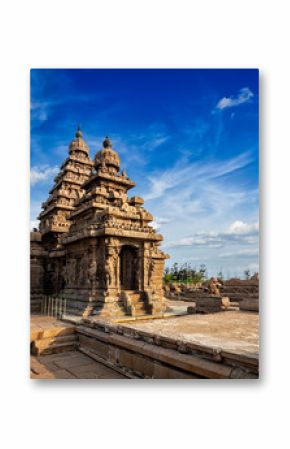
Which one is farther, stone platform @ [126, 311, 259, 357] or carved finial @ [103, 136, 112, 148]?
carved finial @ [103, 136, 112, 148]

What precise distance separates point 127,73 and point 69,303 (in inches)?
290

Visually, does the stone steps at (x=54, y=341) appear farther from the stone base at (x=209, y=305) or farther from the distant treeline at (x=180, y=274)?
the distant treeline at (x=180, y=274)

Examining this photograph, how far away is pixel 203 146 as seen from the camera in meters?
4.90

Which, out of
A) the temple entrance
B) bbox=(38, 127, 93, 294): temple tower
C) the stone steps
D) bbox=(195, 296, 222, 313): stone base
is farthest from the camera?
bbox=(38, 127, 93, 294): temple tower

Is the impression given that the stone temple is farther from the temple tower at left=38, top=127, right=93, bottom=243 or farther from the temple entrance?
the temple tower at left=38, top=127, right=93, bottom=243

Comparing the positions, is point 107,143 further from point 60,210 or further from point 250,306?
point 250,306

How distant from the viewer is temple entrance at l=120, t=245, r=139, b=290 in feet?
30.3

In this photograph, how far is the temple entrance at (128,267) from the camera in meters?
9.23

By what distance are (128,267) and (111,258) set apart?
133 cm

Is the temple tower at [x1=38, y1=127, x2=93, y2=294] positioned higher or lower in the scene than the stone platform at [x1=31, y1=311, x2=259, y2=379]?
higher

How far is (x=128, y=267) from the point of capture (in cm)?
940

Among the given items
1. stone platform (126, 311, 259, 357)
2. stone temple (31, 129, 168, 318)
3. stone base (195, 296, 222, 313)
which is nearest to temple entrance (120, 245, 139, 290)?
stone temple (31, 129, 168, 318)

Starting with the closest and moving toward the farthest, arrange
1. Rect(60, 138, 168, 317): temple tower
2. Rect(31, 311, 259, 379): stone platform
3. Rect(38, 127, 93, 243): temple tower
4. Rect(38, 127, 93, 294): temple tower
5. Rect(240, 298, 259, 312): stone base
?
Rect(31, 311, 259, 379): stone platform
Rect(60, 138, 168, 317): temple tower
Rect(240, 298, 259, 312): stone base
Rect(38, 127, 93, 294): temple tower
Rect(38, 127, 93, 243): temple tower

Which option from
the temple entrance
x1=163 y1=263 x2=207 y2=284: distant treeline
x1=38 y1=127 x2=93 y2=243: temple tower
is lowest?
x1=163 y1=263 x2=207 y2=284: distant treeline
